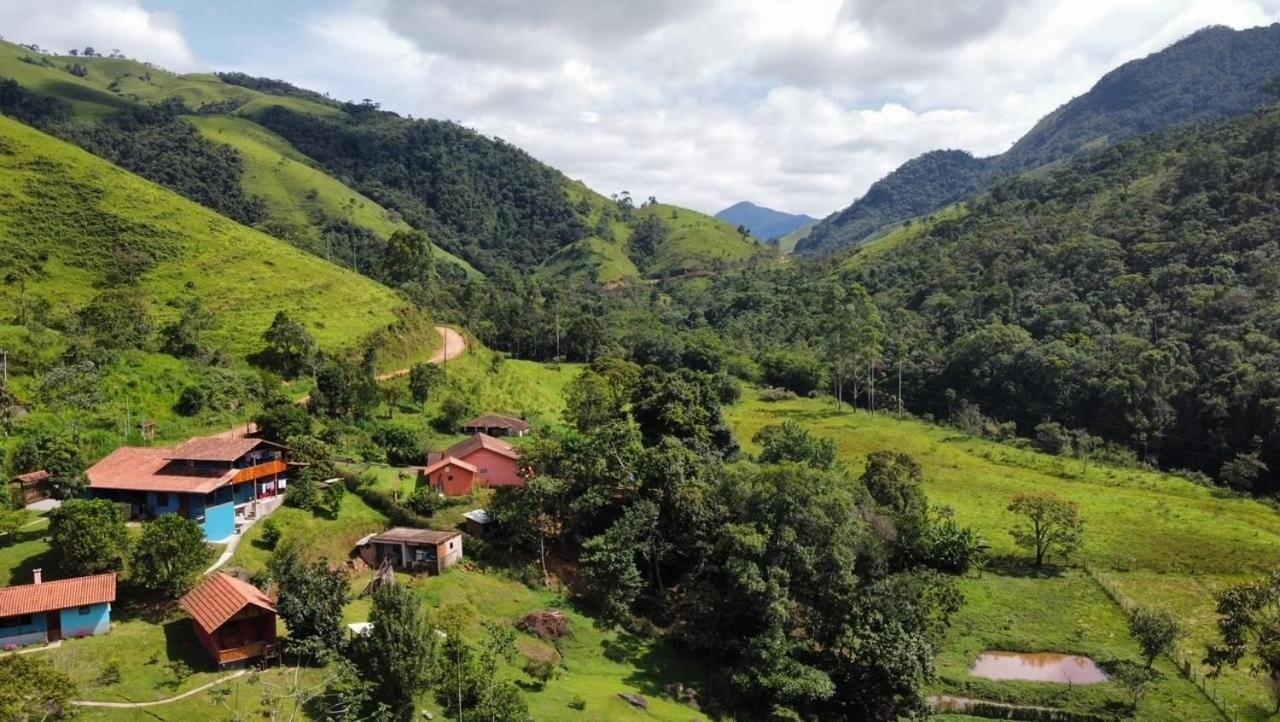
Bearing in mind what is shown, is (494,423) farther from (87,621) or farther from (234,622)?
(87,621)

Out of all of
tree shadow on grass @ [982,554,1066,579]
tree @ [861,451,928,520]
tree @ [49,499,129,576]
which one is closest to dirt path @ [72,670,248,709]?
tree @ [49,499,129,576]

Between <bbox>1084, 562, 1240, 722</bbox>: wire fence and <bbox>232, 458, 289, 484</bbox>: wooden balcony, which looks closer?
<bbox>1084, 562, 1240, 722</bbox>: wire fence

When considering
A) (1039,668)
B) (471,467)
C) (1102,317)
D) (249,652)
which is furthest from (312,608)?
(1102,317)

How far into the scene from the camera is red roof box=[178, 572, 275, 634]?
2509cm

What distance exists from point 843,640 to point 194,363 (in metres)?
46.1

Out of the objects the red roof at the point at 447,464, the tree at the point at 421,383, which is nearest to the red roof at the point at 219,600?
the red roof at the point at 447,464

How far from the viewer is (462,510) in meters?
41.3

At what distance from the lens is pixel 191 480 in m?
34.6

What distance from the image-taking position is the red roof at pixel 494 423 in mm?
58125

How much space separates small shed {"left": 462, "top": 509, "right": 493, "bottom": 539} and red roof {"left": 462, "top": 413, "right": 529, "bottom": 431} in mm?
18138

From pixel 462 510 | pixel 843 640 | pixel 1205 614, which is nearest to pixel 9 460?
pixel 462 510

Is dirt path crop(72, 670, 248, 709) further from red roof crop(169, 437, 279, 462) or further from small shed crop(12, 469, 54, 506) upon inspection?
small shed crop(12, 469, 54, 506)

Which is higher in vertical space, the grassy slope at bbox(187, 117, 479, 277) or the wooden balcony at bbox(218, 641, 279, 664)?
the grassy slope at bbox(187, 117, 479, 277)

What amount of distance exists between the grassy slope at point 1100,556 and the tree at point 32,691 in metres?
32.0
